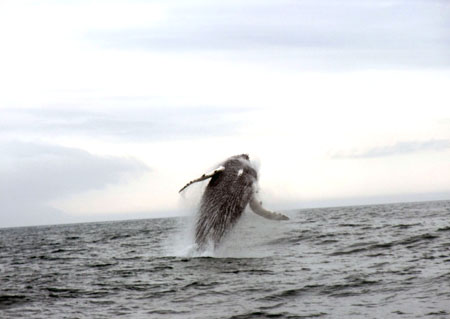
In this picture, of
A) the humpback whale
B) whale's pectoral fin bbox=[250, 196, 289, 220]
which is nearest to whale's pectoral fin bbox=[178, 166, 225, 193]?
the humpback whale

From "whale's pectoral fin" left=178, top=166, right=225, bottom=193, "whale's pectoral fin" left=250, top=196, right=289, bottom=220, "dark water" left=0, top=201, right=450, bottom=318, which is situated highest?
"whale's pectoral fin" left=178, top=166, right=225, bottom=193

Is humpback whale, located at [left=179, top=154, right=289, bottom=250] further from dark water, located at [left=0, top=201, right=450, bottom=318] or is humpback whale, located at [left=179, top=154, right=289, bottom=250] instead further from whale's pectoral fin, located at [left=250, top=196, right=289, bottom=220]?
dark water, located at [left=0, top=201, right=450, bottom=318]

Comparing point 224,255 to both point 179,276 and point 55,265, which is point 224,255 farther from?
point 55,265

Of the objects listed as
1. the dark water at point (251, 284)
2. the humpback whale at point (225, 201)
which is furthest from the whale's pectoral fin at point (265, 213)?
the dark water at point (251, 284)

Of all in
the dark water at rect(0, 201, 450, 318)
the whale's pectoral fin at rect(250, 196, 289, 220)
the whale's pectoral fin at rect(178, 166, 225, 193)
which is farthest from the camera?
the whale's pectoral fin at rect(250, 196, 289, 220)

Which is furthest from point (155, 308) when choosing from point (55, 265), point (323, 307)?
point (55, 265)

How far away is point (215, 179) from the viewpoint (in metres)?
15.9

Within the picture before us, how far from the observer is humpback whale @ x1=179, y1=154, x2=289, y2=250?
605 inches

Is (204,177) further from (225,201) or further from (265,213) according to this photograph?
(265,213)

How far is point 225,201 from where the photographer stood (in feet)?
50.9

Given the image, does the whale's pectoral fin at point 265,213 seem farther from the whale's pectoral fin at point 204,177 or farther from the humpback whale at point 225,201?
the whale's pectoral fin at point 204,177

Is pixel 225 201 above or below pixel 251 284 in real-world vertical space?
above

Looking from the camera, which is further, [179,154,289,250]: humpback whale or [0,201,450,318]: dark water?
[179,154,289,250]: humpback whale

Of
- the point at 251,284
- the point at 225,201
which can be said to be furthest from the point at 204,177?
the point at 251,284
